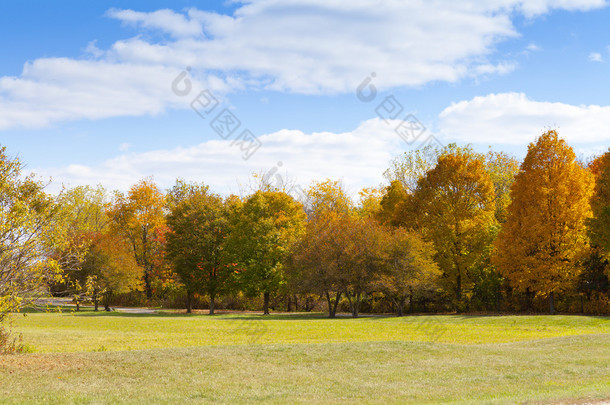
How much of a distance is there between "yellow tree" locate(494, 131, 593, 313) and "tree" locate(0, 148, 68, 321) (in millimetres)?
32048

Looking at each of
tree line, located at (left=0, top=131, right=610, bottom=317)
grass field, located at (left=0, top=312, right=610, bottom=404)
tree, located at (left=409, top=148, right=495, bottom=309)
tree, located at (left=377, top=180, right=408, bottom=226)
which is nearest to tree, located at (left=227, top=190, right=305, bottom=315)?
tree line, located at (left=0, top=131, right=610, bottom=317)

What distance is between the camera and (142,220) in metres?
65.6

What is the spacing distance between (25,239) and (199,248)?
3308cm

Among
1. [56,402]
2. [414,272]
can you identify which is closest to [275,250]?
[414,272]

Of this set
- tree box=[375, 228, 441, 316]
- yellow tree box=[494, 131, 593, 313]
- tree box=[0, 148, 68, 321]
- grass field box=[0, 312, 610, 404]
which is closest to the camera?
grass field box=[0, 312, 610, 404]

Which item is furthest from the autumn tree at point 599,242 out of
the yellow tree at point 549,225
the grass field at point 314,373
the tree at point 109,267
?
the tree at point 109,267

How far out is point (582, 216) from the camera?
39.0 m

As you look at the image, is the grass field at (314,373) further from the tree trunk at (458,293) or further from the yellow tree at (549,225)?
the tree trunk at (458,293)

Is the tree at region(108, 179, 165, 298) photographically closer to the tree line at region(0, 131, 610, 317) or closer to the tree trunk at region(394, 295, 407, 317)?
the tree line at region(0, 131, 610, 317)

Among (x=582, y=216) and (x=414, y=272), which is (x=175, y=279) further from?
(x=582, y=216)

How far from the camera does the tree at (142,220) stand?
65812mm

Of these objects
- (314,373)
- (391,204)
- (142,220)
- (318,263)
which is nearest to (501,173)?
(391,204)

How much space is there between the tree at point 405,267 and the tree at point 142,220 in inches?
1347

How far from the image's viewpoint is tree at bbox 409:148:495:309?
141 feet
